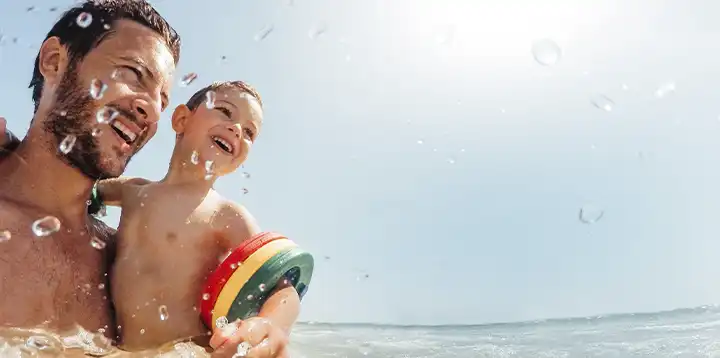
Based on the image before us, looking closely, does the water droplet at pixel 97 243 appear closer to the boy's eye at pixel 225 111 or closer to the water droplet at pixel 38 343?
the water droplet at pixel 38 343

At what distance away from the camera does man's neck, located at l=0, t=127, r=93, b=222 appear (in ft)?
8.68

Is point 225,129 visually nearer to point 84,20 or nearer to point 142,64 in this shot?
point 142,64

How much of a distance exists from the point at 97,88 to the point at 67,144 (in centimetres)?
28

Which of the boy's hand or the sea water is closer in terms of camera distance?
the boy's hand

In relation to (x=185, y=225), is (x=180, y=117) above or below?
above

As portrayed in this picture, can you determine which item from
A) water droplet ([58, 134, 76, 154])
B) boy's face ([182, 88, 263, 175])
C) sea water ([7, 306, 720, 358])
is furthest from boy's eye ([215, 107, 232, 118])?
sea water ([7, 306, 720, 358])

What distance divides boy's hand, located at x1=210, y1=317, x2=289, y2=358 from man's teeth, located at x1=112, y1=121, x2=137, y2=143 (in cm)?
113

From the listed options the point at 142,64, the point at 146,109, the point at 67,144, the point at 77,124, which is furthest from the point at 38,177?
the point at 142,64

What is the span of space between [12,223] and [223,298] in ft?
2.98

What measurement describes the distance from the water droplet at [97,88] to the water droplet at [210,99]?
28.1 inches

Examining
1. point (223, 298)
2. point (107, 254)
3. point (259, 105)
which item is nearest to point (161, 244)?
point (107, 254)

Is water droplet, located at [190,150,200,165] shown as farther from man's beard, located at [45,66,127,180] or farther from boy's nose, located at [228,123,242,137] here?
man's beard, located at [45,66,127,180]

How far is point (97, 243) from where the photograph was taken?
2.91 m

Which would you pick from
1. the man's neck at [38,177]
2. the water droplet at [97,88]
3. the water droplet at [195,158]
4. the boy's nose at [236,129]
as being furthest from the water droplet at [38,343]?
the boy's nose at [236,129]
